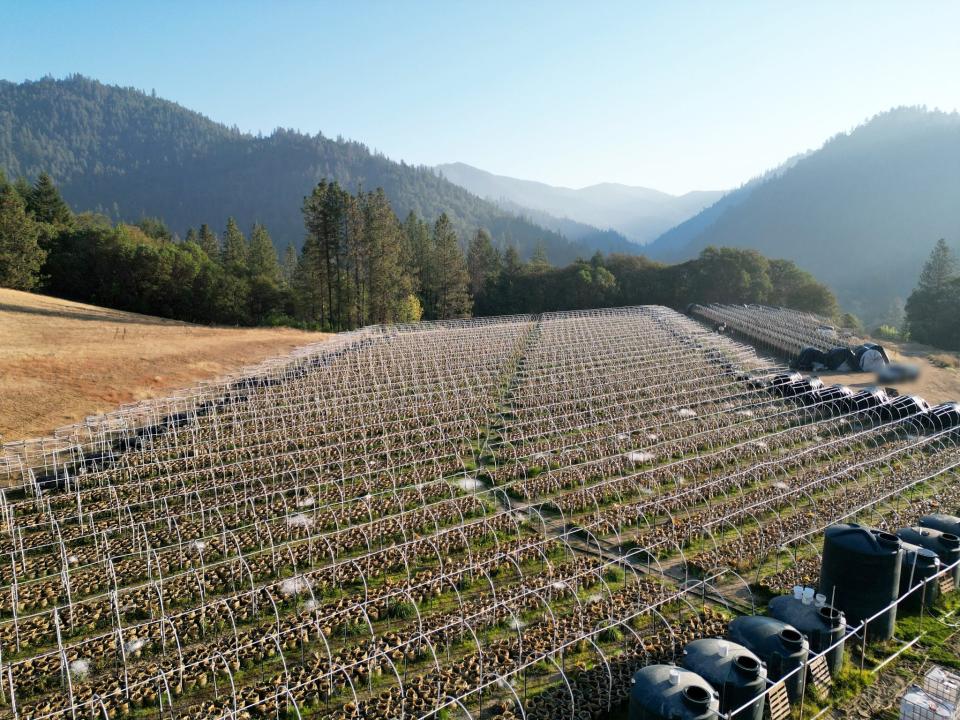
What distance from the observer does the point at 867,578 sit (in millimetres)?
9500

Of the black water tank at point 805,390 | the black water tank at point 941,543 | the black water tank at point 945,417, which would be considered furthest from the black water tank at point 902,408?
the black water tank at point 941,543

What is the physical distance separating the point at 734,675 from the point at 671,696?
3.96 feet

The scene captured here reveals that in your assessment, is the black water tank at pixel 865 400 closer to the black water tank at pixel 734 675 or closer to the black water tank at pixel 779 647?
the black water tank at pixel 779 647

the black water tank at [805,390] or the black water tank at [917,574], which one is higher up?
the black water tank at [805,390]

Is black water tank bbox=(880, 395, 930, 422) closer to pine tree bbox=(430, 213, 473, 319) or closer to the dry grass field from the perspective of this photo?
the dry grass field

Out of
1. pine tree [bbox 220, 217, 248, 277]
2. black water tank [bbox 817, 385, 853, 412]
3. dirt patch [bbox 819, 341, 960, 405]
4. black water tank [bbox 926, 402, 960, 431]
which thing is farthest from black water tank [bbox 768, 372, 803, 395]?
pine tree [bbox 220, 217, 248, 277]

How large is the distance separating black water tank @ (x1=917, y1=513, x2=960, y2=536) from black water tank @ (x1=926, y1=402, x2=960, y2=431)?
10.4 metres

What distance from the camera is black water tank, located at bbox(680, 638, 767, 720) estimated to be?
A: 7.20 m

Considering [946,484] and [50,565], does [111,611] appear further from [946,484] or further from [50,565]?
[946,484]

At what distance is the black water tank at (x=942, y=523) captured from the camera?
11664mm

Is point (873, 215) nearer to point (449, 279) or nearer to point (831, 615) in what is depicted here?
point (449, 279)

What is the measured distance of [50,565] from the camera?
1187cm

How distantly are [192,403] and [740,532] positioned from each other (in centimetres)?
2133

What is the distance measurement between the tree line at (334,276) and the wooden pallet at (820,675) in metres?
50.6
